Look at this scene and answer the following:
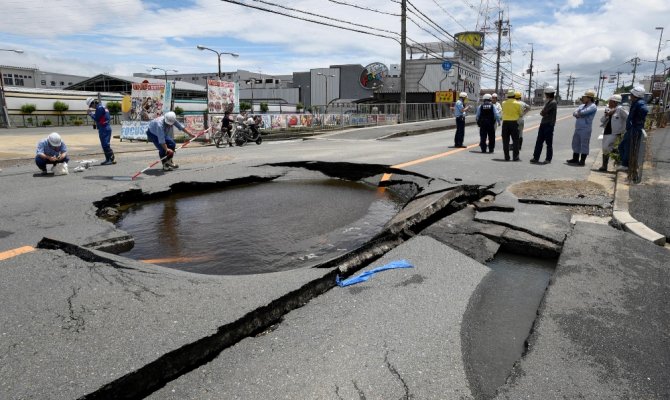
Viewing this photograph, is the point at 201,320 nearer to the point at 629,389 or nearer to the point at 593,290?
the point at 629,389

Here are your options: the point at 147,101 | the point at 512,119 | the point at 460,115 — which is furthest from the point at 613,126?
the point at 147,101

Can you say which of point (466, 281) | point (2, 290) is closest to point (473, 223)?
point (466, 281)

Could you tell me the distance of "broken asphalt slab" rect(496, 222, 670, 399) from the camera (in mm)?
2266

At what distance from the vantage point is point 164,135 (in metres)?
9.38

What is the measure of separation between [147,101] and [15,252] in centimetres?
1851

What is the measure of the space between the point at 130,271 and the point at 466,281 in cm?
296

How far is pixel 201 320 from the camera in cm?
273

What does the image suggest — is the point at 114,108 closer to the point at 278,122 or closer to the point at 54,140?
the point at 278,122

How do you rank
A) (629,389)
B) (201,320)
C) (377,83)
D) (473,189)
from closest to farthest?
(629,389) < (201,320) < (473,189) < (377,83)

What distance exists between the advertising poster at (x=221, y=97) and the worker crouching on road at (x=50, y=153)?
12.0 metres

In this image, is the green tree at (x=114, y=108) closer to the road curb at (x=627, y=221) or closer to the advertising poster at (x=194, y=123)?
the advertising poster at (x=194, y=123)

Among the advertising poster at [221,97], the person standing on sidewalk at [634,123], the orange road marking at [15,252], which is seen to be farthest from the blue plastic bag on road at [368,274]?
the advertising poster at [221,97]

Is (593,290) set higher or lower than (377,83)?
lower

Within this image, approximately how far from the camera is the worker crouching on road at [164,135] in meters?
9.31
